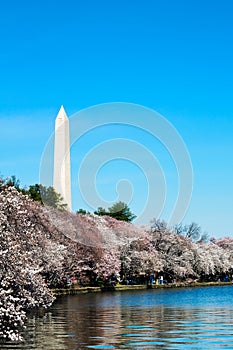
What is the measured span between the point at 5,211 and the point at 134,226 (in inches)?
2353

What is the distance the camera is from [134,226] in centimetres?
9438

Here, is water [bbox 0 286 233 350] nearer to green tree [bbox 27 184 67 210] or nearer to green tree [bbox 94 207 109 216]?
green tree [bbox 27 184 67 210]

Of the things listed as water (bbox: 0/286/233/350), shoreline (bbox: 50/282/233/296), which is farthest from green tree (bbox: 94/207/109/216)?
water (bbox: 0/286/233/350)

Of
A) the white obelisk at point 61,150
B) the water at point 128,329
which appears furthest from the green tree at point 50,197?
the water at point 128,329

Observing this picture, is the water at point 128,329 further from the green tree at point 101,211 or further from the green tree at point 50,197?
the green tree at point 101,211

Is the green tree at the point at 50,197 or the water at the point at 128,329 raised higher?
the green tree at the point at 50,197

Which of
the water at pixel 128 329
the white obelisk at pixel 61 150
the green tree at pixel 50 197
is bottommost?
the water at pixel 128 329

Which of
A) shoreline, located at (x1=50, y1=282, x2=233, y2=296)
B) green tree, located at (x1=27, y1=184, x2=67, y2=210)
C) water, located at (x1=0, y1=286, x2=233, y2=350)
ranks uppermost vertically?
green tree, located at (x1=27, y1=184, x2=67, y2=210)

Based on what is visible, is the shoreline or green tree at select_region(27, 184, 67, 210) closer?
the shoreline

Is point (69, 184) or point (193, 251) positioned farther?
point (193, 251)

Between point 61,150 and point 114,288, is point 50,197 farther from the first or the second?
point 114,288

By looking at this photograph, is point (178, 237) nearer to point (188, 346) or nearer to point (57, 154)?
point (57, 154)

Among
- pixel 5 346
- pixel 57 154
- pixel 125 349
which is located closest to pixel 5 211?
pixel 5 346

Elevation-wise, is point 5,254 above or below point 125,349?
above
